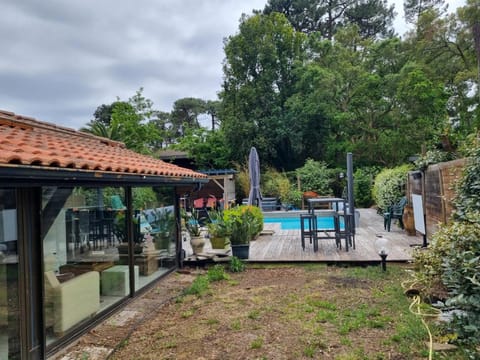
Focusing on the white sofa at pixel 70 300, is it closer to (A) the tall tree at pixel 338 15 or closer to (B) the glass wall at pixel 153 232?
(B) the glass wall at pixel 153 232

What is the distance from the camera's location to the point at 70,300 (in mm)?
3533

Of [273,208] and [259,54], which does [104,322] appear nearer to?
[273,208]

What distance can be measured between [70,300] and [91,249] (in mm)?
686

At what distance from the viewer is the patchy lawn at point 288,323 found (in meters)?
3.17

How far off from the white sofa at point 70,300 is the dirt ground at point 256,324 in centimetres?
22

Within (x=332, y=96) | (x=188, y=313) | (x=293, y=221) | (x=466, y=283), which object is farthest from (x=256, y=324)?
(x=332, y=96)

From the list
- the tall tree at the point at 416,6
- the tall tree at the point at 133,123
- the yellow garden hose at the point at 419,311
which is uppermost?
the tall tree at the point at 416,6

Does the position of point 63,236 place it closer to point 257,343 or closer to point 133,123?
point 257,343

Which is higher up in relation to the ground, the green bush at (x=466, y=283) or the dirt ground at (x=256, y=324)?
the green bush at (x=466, y=283)

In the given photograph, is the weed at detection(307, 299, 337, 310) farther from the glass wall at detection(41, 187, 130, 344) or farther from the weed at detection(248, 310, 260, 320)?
the glass wall at detection(41, 187, 130, 344)

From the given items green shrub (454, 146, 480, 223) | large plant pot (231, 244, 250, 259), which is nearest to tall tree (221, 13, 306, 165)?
large plant pot (231, 244, 250, 259)

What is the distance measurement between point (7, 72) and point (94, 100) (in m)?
9.40

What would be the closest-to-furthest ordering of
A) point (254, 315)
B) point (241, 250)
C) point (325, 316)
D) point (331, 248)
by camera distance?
point (325, 316) → point (254, 315) → point (241, 250) → point (331, 248)

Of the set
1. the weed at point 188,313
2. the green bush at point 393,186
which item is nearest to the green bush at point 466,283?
the weed at point 188,313
